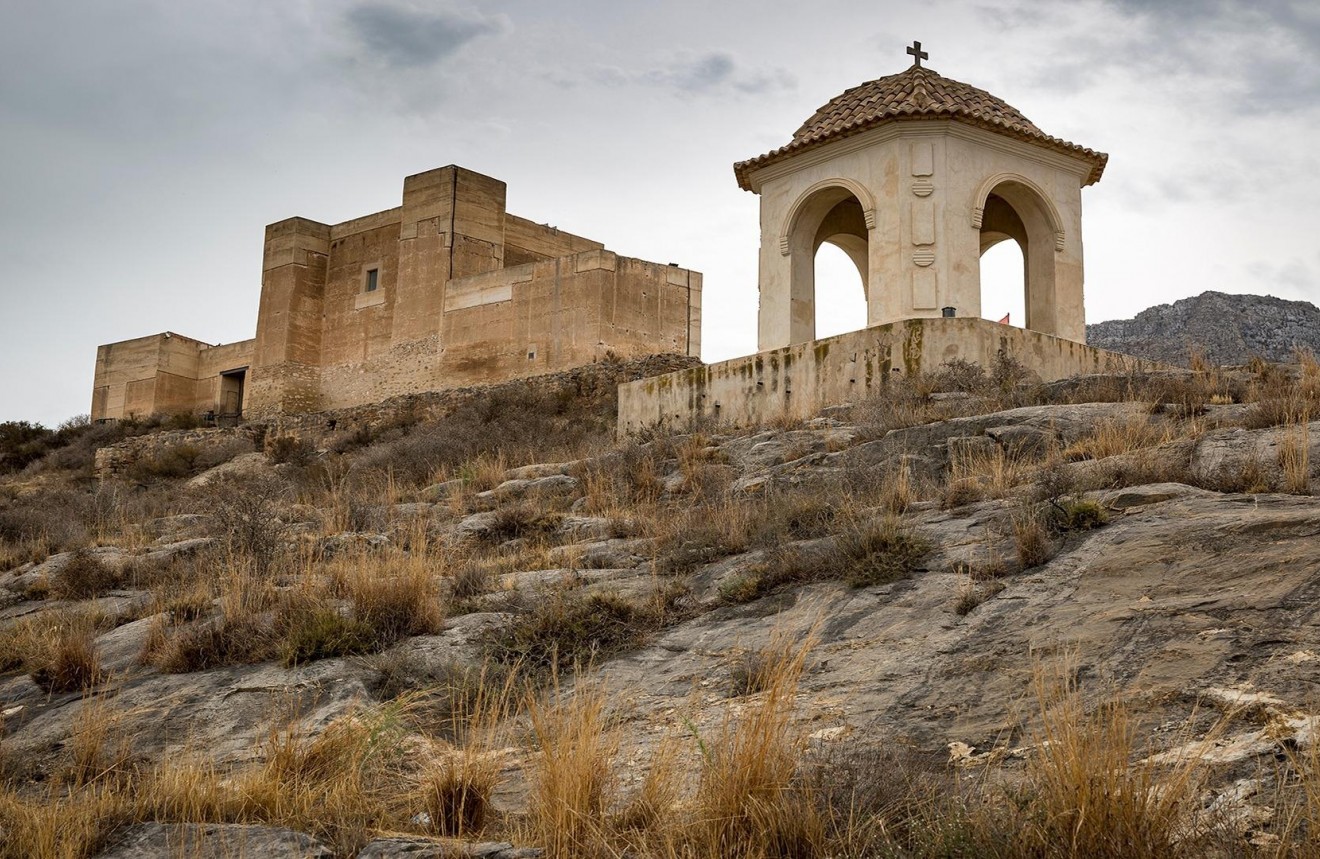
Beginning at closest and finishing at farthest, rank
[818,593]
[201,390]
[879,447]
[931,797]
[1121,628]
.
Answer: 1. [931,797]
2. [1121,628]
3. [818,593]
4. [879,447]
5. [201,390]

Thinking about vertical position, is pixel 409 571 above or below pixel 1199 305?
below

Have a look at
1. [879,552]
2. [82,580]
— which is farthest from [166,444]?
[879,552]

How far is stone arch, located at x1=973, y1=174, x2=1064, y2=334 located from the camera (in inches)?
561

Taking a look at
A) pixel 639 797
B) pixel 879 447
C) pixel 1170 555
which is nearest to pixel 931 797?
pixel 639 797

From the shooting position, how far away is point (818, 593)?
6.09 meters

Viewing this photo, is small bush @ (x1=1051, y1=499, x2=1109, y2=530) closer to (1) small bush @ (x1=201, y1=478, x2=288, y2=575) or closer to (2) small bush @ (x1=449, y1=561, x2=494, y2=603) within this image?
(2) small bush @ (x1=449, y1=561, x2=494, y2=603)

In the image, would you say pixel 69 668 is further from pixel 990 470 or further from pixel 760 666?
pixel 990 470

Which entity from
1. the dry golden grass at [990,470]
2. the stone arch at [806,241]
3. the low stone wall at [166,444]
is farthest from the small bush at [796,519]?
the low stone wall at [166,444]

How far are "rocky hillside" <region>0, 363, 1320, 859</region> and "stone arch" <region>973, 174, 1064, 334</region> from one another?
174 inches

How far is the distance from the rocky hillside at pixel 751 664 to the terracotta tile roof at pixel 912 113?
4.92 meters

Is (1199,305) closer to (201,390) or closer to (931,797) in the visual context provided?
(931,797)

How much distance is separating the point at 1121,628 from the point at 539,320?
2283cm

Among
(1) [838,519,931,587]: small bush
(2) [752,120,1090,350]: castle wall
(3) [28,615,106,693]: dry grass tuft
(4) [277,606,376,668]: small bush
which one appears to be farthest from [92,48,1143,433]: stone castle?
(3) [28,615,106,693]: dry grass tuft

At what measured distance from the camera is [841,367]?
13.0 meters
